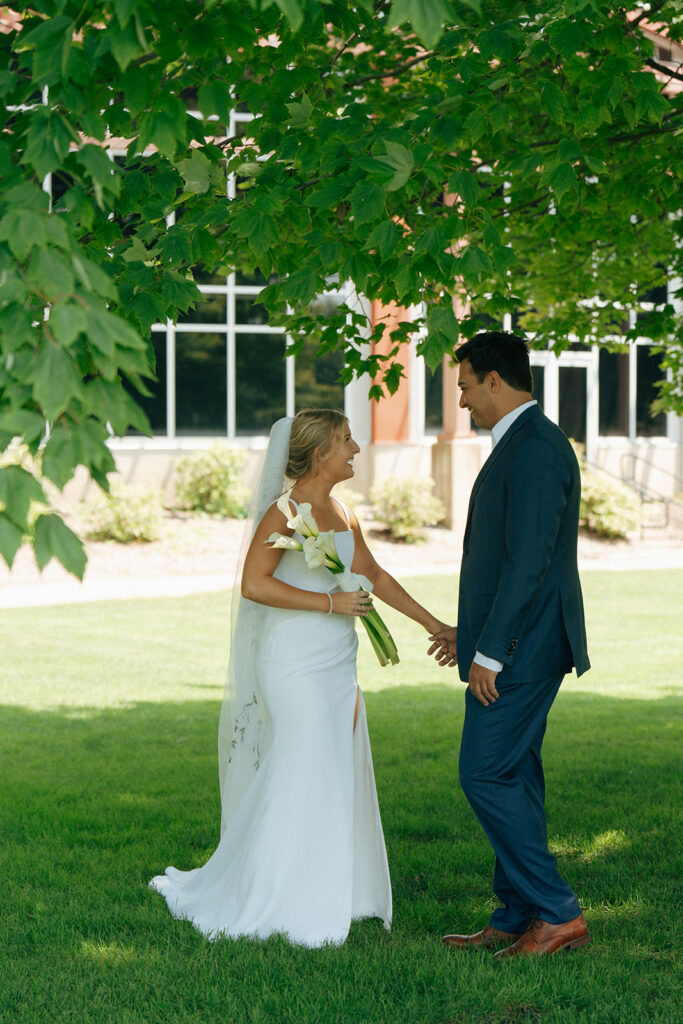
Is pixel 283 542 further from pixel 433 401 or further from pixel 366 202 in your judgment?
pixel 433 401

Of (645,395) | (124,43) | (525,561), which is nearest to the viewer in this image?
(124,43)

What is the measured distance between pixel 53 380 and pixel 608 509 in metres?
18.4

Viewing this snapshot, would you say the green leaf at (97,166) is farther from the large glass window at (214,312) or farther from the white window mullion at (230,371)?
the large glass window at (214,312)

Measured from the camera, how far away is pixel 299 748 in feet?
14.8

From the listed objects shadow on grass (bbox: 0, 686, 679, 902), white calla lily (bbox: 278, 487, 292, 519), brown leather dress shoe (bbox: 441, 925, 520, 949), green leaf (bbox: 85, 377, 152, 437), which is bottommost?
shadow on grass (bbox: 0, 686, 679, 902)

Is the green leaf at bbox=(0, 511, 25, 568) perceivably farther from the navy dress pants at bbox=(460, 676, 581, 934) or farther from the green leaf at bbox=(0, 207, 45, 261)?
the navy dress pants at bbox=(460, 676, 581, 934)

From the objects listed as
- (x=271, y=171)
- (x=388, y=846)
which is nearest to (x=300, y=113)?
(x=271, y=171)

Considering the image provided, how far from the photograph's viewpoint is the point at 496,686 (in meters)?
4.01

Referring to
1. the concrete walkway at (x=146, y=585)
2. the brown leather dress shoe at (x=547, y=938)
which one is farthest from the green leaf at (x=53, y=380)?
the concrete walkway at (x=146, y=585)

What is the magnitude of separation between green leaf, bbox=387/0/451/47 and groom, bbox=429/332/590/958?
1876mm

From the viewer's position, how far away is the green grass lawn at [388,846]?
12.2ft

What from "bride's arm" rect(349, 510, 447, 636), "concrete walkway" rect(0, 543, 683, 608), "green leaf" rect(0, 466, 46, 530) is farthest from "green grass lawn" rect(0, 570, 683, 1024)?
"concrete walkway" rect(0, 543, 683, 608)

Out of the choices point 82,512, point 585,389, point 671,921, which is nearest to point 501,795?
point 671,921

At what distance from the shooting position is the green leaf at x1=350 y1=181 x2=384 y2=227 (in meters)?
3.50
